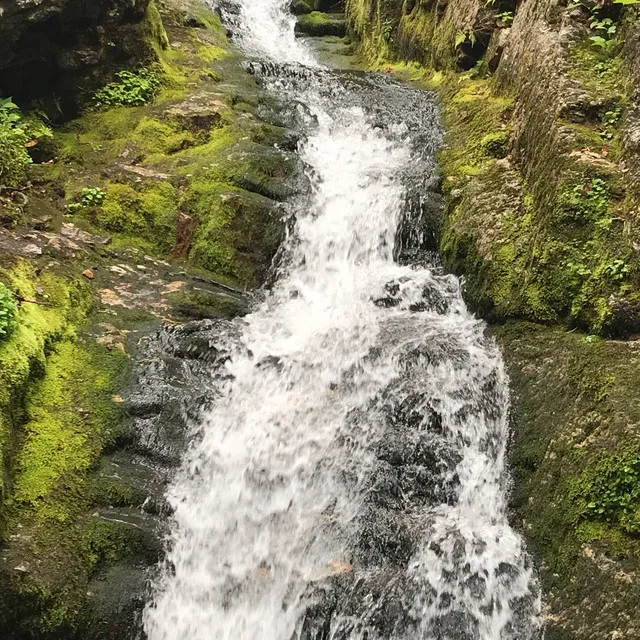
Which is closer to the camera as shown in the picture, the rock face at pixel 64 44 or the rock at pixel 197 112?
the rock face at pixel 64 44

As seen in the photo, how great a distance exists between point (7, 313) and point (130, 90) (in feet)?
21.0

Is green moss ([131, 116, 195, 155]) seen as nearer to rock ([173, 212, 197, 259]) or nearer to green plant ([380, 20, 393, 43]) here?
rock ([173, 212, 197, 259])

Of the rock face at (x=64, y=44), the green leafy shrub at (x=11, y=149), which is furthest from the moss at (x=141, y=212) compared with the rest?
the rock face at (x=64, y=44)

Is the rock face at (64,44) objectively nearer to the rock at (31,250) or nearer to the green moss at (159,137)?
the green moss at (159,137)

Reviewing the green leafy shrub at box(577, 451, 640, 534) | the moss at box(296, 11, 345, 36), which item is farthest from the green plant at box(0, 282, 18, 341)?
the moss at box(296, 11, 345, 36)

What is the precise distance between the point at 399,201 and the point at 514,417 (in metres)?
4.10

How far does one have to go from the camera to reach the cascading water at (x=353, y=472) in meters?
4.81

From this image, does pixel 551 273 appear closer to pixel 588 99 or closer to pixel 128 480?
pixel 588 99

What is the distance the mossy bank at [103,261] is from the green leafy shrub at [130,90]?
30 millimetres

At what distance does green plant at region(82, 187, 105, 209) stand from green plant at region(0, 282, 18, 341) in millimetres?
2758

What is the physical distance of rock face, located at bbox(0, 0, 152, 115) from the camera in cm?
821

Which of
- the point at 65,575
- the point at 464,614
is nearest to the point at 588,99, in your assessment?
the point at 464,614

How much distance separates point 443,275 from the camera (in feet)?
25.3

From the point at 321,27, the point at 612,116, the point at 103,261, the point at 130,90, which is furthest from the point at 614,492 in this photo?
the point at 321,27
